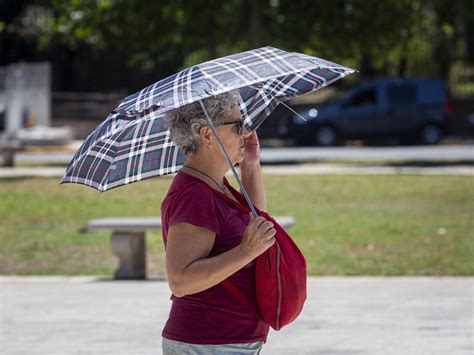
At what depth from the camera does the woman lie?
11.6 ft

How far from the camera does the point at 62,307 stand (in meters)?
8.23

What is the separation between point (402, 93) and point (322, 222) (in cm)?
1876

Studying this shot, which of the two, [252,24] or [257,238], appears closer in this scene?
[257,238]

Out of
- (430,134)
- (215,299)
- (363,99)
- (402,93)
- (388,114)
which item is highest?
(215,299)

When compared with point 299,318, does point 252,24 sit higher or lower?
higher

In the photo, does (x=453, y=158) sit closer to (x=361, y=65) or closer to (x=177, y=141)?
(x=361, y=65)

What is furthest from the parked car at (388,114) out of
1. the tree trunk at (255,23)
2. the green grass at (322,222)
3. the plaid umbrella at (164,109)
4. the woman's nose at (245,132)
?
the woman's nose at (245,132)

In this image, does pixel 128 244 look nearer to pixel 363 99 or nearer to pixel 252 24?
pixel 252 24

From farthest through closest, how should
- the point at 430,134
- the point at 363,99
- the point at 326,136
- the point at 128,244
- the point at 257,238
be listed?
the point at 363,99, the point at 326,136, the point at 430,134, the point at 128,244, the point at 257,238

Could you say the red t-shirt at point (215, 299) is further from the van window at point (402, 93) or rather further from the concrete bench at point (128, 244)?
the van window at point (402, 93)

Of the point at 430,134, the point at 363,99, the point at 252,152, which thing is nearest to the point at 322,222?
the point at 252,152

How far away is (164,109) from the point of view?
358 cm

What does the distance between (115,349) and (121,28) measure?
2296 centimetres

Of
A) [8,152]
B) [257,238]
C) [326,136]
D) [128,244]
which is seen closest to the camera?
[257,238]
